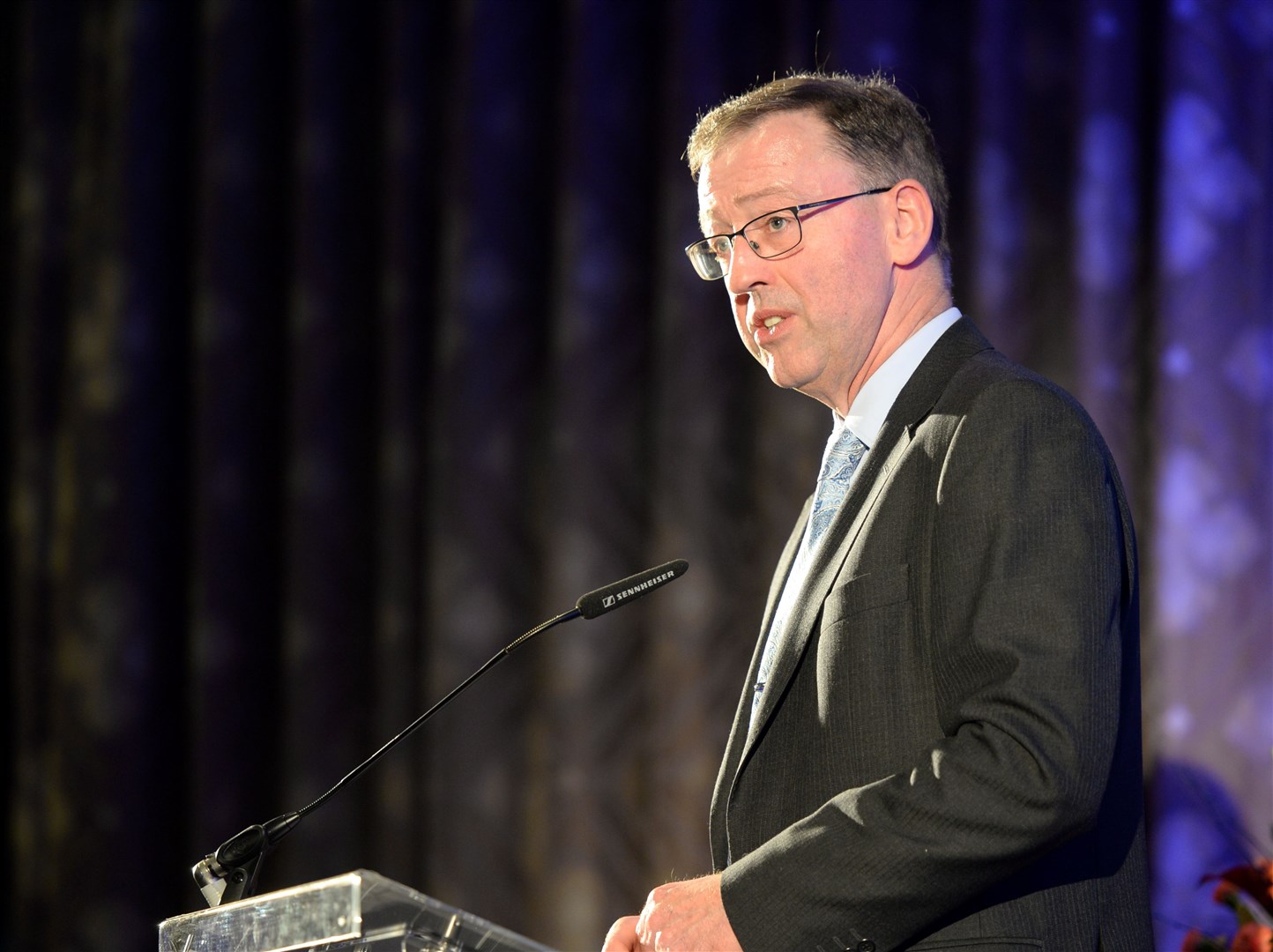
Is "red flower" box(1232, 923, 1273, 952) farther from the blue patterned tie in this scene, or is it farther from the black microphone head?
the black microphone head

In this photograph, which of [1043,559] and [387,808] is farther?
[387,808]

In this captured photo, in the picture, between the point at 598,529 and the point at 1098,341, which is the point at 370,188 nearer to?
the point at 598,529

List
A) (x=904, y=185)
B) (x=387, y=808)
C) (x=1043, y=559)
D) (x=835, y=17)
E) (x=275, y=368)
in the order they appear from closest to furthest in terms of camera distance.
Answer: (x=1043, y=559)
(x=904, y=185)
(x=835, y=17)
(x=387, y=808)
(x=275, y=368)

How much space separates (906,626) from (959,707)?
10 centimetres

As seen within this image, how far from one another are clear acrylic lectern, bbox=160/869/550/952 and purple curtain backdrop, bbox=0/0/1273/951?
5.61 ft

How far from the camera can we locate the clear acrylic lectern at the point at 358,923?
82 cm

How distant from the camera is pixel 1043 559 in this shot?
40.5 inches

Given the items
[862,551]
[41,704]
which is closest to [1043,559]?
[862,551]

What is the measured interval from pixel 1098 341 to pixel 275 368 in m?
1.75

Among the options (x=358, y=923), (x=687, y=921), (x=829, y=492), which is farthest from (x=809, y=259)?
(x=358, y=923)

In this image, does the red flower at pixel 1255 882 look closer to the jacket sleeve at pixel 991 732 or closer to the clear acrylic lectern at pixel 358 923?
the jacket sleeve at pixel 991 732

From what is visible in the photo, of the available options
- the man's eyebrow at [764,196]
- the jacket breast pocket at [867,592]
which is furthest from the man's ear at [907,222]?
the jacket breast pocket at [867,592]

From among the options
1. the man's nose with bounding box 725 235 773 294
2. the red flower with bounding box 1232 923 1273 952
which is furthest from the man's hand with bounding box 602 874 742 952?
the red flower with bounding box 1232 923 1273 952

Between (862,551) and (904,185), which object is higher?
(904,185)
